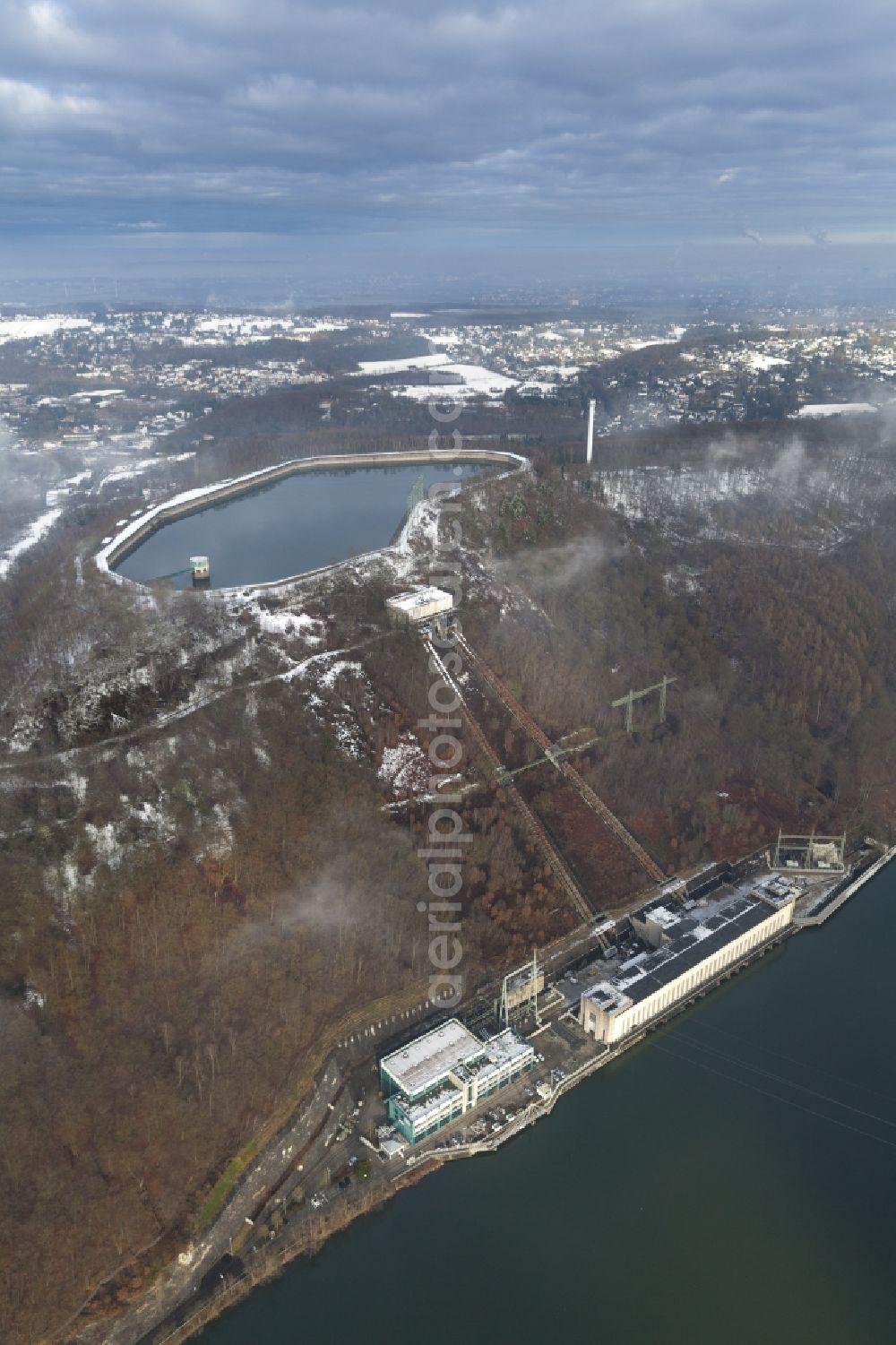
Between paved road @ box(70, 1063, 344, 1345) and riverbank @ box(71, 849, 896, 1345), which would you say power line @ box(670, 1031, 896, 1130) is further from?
paved road @ box(70, 1063, 344, 1345)

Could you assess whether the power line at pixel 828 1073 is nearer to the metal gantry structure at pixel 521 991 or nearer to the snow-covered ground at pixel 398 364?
the metal gantry structure at pixel 521 991

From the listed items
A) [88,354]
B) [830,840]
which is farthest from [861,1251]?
[88,354]

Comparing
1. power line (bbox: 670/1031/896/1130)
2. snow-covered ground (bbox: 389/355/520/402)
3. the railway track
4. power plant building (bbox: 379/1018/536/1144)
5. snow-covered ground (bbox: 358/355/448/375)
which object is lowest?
power line (bbox: 670/1031/896/1130)

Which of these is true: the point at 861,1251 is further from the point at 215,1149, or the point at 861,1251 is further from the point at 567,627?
the point at 567,627

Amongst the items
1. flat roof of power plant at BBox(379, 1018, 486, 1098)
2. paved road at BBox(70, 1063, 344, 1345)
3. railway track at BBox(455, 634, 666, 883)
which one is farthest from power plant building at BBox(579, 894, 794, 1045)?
paved road at BBox(70, 1063, 344, 1345)

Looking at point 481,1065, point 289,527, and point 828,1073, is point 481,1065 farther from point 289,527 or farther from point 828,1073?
point 289,527

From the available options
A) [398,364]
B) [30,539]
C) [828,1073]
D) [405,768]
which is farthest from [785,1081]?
[398,364]

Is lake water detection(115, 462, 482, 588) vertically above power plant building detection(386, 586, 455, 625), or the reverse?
lake water detection(115, 462, 482, 588)
